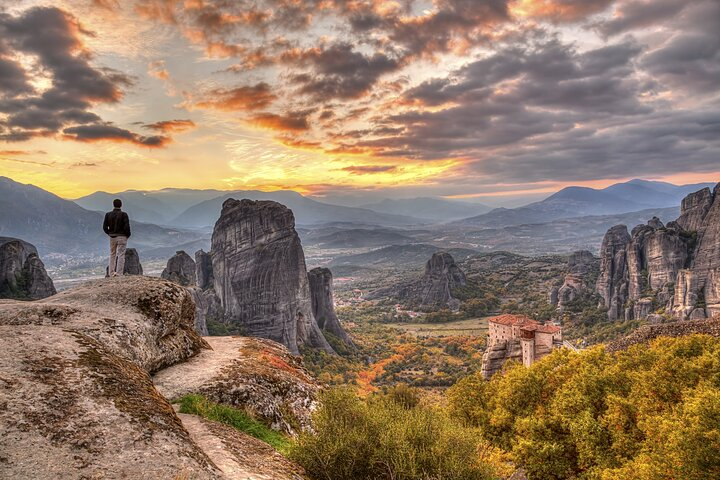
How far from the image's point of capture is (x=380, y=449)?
11.3 meters

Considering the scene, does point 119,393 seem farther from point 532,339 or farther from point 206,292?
point 206,292

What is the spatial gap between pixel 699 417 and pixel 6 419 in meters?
22.7

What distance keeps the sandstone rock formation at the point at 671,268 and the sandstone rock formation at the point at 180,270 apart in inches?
4230

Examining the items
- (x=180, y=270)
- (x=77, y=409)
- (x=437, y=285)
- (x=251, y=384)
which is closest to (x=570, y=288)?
(x=437, y=285)

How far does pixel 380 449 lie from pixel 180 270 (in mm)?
91868

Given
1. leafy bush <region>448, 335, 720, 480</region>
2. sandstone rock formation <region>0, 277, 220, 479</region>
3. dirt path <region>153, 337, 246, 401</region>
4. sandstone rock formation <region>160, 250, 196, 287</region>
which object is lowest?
leafy bush <region>448, 335, 720, 480</region>

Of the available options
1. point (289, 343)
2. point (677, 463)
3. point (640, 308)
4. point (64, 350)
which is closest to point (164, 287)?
point (64, 350)

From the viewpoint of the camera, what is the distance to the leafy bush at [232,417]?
12.5 metres

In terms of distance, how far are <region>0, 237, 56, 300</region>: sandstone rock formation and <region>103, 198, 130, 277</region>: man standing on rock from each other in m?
59.6

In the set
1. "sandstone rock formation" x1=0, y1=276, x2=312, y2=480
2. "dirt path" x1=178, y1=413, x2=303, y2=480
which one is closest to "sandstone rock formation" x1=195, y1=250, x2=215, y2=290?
"sandstone rock formation" x1=0, y1=276, x2=312, y2=480

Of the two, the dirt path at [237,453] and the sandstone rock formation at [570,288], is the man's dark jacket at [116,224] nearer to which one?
the dirt path at [237,453]

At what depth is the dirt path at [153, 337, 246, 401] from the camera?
13.6 meters

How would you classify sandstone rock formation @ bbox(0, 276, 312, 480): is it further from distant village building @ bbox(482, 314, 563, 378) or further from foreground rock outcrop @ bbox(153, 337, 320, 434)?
distant village building @ bbox(482, 314, 563, 378)

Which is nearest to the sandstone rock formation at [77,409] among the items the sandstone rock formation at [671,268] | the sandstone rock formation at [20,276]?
the sandstone rock formation at [20,276]
